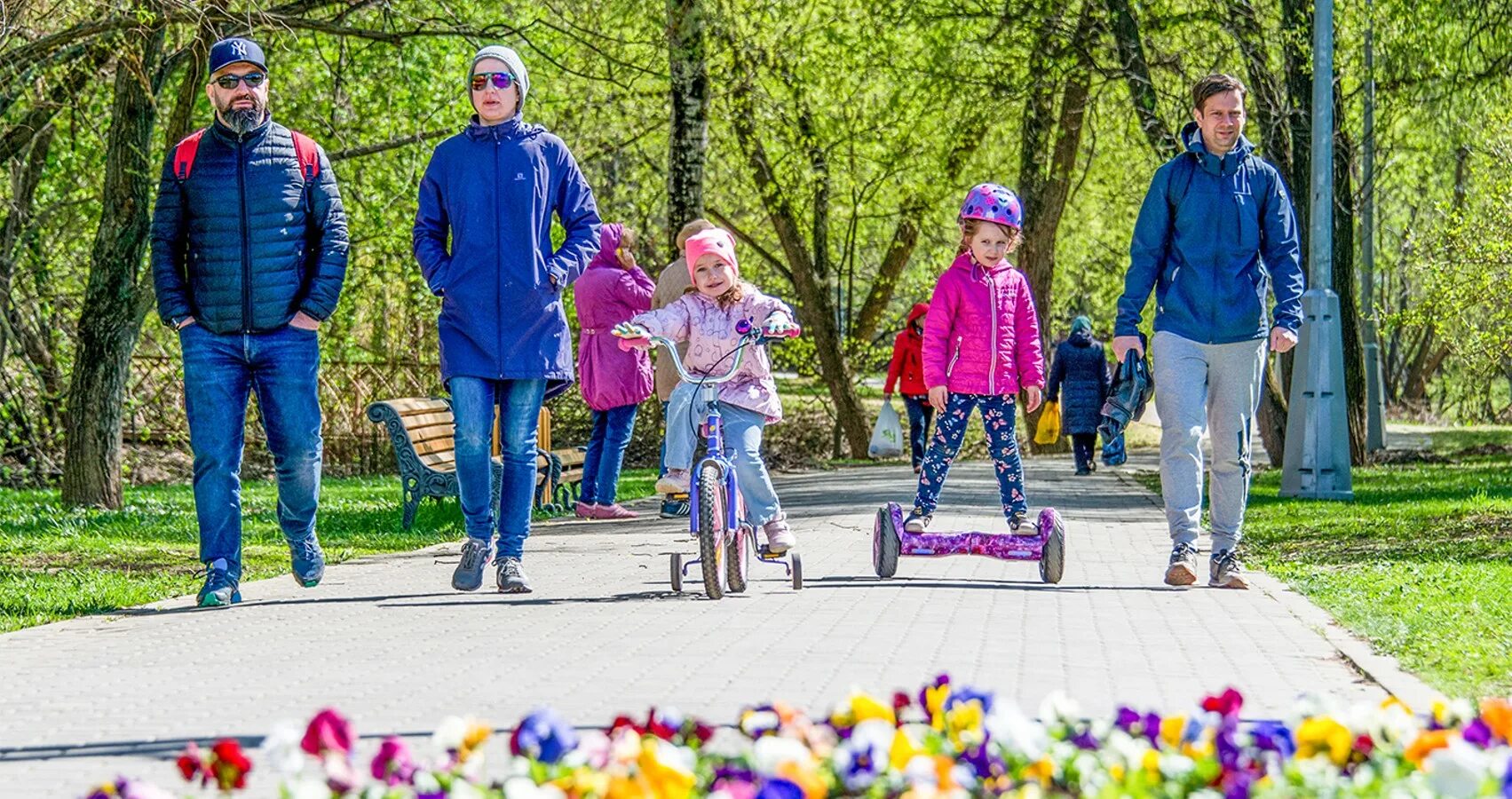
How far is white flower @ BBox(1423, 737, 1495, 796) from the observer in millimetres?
3633

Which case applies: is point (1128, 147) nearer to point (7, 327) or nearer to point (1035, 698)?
point (7, 327)

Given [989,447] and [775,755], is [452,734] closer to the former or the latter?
[775,755]

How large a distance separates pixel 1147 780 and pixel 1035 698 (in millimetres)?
2028

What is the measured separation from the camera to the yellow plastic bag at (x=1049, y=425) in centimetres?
2386

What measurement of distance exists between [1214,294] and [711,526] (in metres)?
2.58

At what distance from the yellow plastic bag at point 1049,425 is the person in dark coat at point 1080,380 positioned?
0.37ft

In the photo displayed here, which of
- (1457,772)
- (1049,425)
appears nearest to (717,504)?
(1457,772)

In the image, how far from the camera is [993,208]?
967 centimetres

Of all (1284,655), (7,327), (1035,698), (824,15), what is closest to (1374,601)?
(1284,655)

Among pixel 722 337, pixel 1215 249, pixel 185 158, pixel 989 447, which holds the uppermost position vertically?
pixel 185 158

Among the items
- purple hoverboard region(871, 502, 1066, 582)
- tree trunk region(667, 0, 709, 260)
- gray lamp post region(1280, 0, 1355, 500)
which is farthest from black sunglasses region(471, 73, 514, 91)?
tree trunk region(667, 0, 709, 260)

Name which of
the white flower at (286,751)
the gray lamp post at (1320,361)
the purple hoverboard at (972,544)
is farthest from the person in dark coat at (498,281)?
the gray lamp post at (1320,361)

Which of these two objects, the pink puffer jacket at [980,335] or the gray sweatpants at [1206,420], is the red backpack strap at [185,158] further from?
the gray sweatpants at [1206,420]

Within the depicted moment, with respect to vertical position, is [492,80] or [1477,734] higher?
[492,80]
